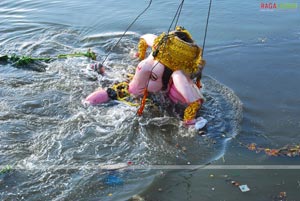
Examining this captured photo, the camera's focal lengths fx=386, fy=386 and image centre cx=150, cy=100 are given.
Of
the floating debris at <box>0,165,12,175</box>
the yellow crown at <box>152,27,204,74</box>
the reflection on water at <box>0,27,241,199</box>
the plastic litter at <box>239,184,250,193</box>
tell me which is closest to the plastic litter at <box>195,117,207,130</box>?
the reflection on water at <box>0,27,241,199</box>

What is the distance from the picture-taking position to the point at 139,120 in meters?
3.66

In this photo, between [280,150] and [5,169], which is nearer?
[5,169]

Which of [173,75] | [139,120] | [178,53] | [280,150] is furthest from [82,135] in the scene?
[280,150]

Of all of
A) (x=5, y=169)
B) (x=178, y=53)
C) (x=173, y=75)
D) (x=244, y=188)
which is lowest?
(x=244, y=188)

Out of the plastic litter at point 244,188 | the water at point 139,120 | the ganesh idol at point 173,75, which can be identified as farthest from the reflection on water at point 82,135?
the plastic litter at point 244,188

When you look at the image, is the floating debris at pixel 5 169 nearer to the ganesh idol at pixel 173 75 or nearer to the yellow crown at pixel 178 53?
the ganesh idol at pixel 173 75

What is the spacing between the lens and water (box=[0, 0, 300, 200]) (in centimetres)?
286

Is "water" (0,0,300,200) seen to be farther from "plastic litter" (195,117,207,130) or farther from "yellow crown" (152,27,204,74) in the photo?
"yellow crown" (152,27,204,74)

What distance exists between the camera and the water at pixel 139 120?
286cm

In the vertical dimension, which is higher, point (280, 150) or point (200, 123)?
point (200, 123)

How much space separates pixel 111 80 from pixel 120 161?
1465 mm

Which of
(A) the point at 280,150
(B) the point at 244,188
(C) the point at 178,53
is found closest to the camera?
(B) the point at 244,188

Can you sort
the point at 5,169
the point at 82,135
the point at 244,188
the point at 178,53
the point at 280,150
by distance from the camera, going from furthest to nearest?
1. the point at 178,53
2. the point at 82,135
3. the point at 280,150
4. the point at 5,169
5. the point at 244,188

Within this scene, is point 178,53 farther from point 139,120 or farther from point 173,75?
point 139,120
